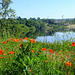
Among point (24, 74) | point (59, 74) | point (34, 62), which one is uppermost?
point (34, 62)

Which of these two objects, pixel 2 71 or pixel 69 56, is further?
pixel 69 56

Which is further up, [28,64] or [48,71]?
[28,64]

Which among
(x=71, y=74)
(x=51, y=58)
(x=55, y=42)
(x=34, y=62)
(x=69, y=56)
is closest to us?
(x=34, y=62)

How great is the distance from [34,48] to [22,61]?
0.92 ft

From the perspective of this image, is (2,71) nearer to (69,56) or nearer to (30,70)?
(30,70)

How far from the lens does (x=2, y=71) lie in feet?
7.72

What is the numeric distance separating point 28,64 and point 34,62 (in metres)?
0.14

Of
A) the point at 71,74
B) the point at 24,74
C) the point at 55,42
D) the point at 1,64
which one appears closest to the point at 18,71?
the point at 24,74

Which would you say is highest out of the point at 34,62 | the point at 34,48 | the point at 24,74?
the point at 34,48

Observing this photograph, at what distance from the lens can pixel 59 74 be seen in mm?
2268

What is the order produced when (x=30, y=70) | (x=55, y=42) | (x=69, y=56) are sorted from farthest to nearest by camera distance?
(x=55, y=42) → (x=69, y=56) → (x=30, y=70)

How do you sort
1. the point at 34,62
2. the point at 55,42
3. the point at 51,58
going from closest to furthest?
the point at 34,62 < the point at 51,58 < the point at 55,42

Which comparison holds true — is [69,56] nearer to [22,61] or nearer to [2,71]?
[22,61]

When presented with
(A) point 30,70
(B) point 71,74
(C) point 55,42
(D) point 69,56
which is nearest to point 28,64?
(A) point 30,70
